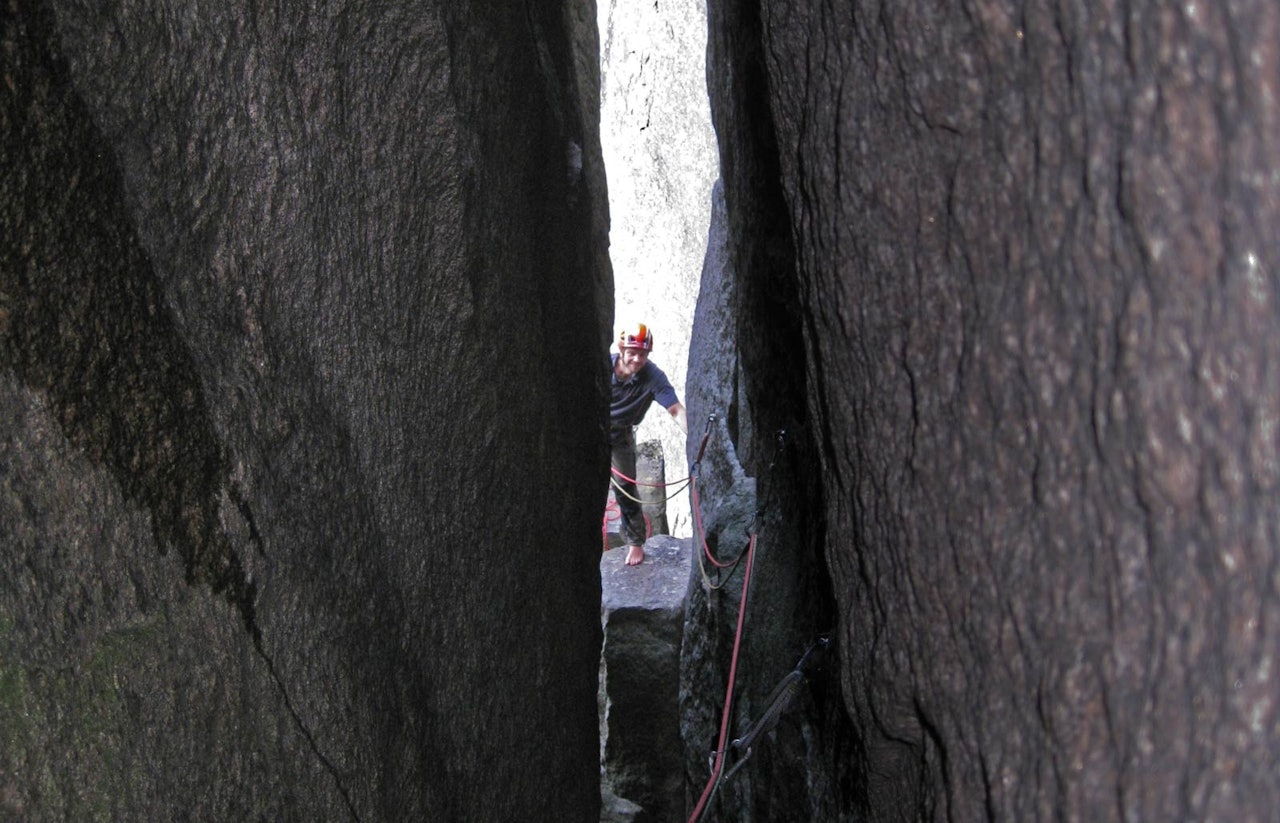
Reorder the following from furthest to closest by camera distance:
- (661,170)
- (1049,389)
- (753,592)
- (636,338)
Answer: (661,170), (636,338), (753,592), (1049,389)

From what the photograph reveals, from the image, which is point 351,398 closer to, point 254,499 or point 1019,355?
point 254,499

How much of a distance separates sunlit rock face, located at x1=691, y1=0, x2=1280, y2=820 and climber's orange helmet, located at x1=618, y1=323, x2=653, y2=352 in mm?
3814

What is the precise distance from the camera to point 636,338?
530 centimetres

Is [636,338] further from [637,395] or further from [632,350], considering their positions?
[637,395]

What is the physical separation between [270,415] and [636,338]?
3788 millimetres

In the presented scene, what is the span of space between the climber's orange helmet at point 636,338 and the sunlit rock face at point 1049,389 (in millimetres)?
3814

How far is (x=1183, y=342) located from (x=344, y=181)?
137cm


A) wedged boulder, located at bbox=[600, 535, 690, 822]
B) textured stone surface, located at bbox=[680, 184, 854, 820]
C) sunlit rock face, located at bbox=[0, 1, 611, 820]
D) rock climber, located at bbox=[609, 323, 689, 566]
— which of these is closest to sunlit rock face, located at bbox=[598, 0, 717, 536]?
rock climber, located at bbox=[609, 323, 689, 566]

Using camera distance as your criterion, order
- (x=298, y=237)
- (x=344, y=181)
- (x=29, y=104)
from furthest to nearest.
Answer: (x=344, y=181), (x=298, y=237), (x=29, y=104)

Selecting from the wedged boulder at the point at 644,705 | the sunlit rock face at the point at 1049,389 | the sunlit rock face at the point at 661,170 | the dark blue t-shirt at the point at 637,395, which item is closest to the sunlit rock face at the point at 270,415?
the sunlit rock face at the point at 1049,389

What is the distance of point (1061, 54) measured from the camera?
3.21 feet

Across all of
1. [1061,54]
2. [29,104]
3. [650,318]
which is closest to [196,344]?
[29,104]

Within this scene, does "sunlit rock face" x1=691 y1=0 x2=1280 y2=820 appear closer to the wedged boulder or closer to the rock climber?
the wedged boulder

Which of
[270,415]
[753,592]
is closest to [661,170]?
[753,592]
